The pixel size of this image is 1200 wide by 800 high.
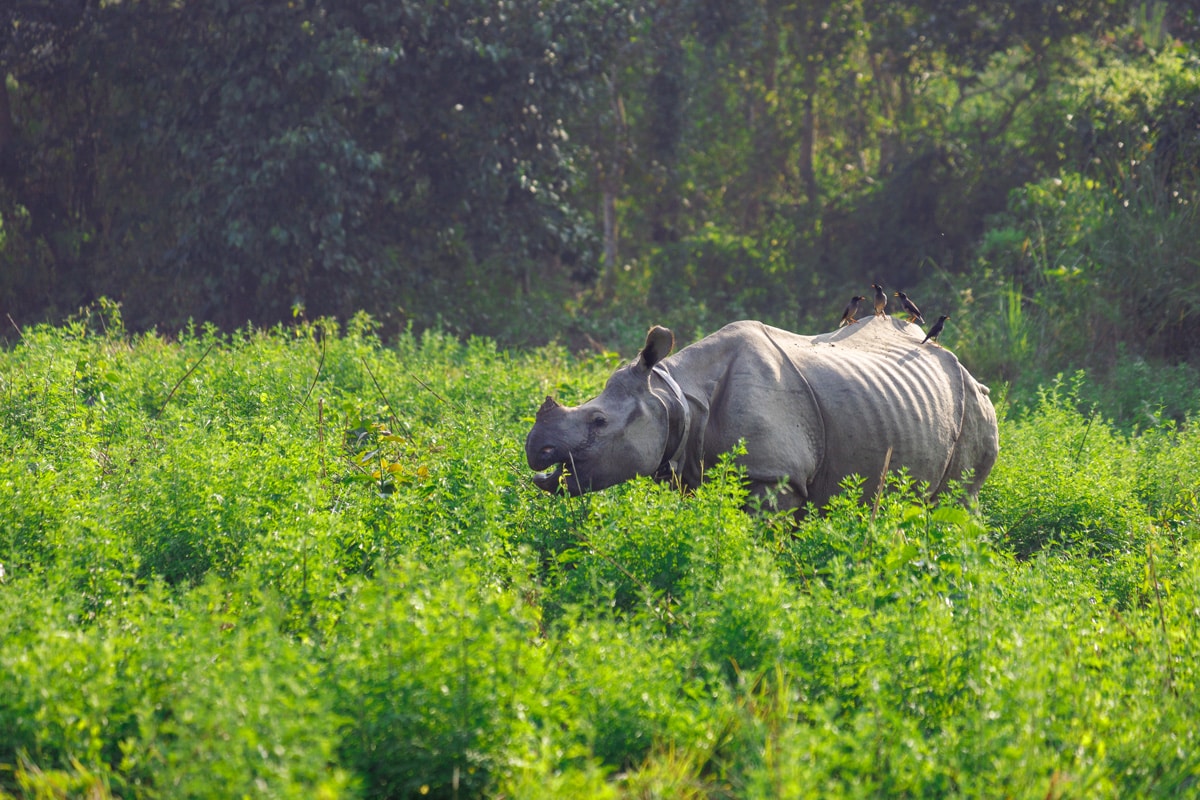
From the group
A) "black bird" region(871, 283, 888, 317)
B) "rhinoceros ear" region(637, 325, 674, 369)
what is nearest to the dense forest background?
"black bird" region(871, 283, 888, 317)

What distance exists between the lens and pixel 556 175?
14938 mm

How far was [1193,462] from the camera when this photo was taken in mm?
7359

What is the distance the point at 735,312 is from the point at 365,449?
10696mm

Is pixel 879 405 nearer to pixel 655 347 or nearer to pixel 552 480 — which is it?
pixel 655 347

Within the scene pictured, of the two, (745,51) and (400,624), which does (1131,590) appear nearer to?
(400,624)

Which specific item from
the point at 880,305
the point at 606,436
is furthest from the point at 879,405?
the point at 880,305

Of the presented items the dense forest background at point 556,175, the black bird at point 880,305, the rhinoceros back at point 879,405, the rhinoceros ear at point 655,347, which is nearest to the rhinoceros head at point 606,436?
the rhinoceros ear at point 655,347

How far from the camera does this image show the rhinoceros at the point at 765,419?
530 cm

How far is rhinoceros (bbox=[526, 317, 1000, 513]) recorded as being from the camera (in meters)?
5.30

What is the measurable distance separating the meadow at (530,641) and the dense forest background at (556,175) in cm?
588

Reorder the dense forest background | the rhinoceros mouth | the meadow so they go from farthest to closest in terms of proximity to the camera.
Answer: the dense forest background < the rhinoceros mouth < the meadow

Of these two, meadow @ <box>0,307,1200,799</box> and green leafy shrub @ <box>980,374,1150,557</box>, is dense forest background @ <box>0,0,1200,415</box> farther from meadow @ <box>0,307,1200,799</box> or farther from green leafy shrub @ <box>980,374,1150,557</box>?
meadow @ <box>0,307,1200,799</box>

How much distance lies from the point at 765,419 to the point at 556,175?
391 inches

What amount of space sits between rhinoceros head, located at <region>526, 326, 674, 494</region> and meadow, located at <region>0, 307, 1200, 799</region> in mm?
154
